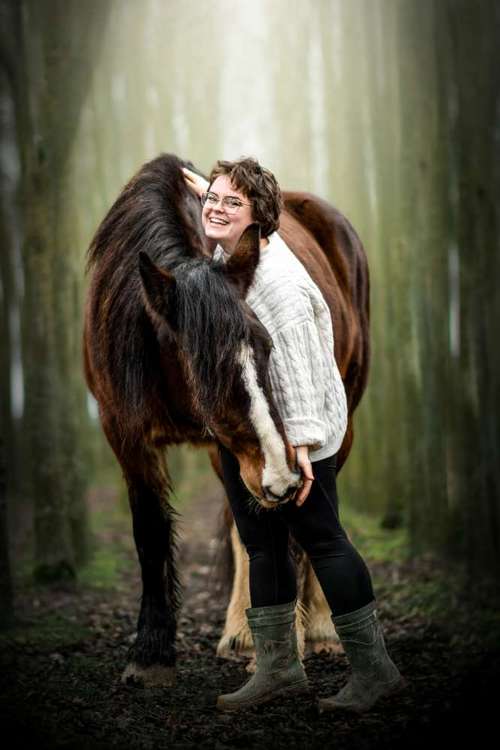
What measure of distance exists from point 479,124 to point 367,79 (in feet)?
10.0

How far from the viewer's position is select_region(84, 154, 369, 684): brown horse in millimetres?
3086

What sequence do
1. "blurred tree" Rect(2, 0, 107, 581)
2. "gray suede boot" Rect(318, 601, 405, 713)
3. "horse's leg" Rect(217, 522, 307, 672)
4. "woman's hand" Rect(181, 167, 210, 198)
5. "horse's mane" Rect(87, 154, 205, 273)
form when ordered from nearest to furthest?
"gray suede boot" Rect(318, 601, 405, 713)
"horse's mane" Rect(87, 154, 205, 273)
"woman's hand" Rect(181, 167, 210, 198)
"horse's leg" Rect(217, 522, 307, 672)
"blurred tree" Rect(2, 0, 107, 581)

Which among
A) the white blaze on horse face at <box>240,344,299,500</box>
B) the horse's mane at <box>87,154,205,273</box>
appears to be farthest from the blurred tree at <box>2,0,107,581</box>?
the white blaze on horse face at <box>240,344,299,500</box>

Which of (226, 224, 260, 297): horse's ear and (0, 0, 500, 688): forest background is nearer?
(226, 224, 260, 297): horse's ear

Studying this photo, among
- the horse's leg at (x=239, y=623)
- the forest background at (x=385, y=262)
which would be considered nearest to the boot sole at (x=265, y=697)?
the horse's leg at (x=239, y=623)

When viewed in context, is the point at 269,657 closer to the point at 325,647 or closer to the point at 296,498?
the point at 296,498

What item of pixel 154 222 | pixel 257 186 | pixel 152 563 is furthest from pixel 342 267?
pixel 152 563

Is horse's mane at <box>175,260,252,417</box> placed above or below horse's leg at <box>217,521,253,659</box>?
above

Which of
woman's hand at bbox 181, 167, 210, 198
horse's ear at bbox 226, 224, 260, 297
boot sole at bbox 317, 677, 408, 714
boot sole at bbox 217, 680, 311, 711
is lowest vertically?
boot sole at bbox 217, 680, 311, 711

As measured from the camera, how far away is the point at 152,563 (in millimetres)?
4219

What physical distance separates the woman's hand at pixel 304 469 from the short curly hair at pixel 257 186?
0.89 metres

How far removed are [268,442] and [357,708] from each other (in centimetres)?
108

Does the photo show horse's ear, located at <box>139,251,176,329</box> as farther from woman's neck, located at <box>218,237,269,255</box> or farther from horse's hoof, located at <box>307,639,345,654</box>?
horse's hoof, located at <box>307,639,345,654</box>

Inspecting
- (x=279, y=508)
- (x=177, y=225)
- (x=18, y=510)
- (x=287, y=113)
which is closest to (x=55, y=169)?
(x=177, y=225)
